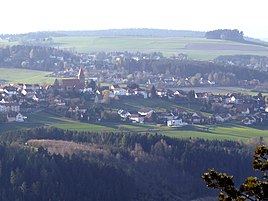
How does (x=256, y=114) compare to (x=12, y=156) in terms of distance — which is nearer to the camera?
(x=12, y=156)

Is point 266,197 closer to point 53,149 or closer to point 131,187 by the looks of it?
point 131,187

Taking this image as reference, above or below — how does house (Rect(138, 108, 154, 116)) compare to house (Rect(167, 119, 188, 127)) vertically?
below

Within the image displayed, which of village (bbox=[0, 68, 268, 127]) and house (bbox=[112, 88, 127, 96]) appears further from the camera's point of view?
house (bbox=[112, 88, 127, 96])

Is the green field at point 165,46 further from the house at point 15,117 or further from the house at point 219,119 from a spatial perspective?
the house at point 15,117

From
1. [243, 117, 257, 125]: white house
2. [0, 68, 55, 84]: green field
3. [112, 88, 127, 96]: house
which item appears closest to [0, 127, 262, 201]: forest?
[243, 117, 257, 125]: white house

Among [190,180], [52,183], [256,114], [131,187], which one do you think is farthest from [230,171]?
[256,114]

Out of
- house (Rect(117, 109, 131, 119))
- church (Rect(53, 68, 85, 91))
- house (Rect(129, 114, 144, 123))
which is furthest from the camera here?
church (Rect(53, 68, 85, 91))

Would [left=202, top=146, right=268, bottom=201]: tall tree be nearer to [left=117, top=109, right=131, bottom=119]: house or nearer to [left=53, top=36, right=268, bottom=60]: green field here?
[left=117, top=109, right=131, bottom=119]: house

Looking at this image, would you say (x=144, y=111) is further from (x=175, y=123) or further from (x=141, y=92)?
(x=141, y=92)
